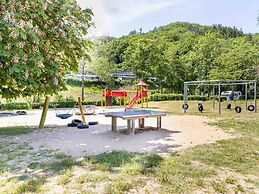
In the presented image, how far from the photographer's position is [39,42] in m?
6.79

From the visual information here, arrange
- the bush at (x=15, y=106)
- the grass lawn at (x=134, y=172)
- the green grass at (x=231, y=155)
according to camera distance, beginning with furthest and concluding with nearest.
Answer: the bush at (x=15, y=106) < the green grass at (x=231, y=155) < the grass lawn at (x=134, y=172)

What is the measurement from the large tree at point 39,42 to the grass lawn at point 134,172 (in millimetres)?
1889

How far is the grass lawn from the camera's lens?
14.2 ft

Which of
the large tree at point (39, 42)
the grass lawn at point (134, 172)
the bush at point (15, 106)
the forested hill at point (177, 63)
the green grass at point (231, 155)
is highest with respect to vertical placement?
the forested hill at point (177, 63)

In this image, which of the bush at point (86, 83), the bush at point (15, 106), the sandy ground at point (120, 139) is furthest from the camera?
the bush at point (86, 83)

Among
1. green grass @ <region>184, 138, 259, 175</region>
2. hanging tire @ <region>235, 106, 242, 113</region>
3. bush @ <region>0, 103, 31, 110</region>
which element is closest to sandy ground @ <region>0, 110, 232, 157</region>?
green grass @ <region>184, 138, 259, 175</region>

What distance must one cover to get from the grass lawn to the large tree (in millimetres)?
1889

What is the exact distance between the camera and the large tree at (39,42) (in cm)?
544

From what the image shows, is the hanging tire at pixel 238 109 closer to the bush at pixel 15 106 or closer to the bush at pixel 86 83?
the bush at pixel 15 106

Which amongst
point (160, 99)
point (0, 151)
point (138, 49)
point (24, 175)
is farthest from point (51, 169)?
point (138, 49)

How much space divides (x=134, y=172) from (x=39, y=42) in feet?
12.8

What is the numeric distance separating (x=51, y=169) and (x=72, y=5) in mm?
5413

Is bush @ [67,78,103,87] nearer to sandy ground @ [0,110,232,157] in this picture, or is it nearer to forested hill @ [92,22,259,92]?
forested hill @ [92,22,259,92]

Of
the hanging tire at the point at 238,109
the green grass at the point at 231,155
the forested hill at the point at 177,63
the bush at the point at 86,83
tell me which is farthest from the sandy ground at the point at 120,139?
the bush at the point at 86,83
